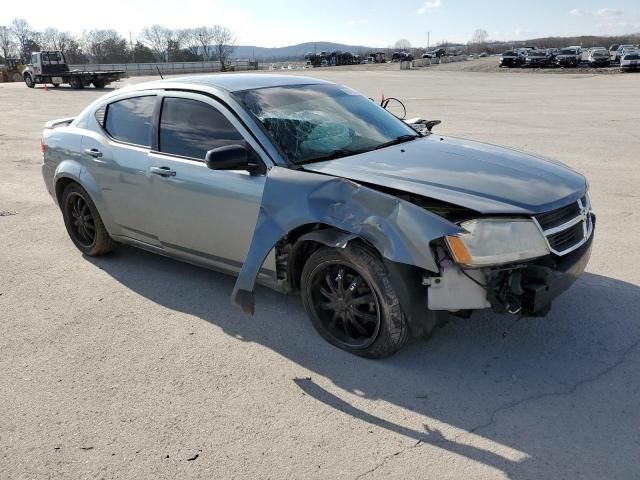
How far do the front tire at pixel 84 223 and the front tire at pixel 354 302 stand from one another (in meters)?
A: 2.54

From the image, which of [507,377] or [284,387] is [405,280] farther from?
[284,387]

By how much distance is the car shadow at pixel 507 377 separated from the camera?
8.93ft

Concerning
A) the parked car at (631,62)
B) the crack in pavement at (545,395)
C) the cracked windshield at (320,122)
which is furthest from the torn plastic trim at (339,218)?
the parked car at (631,62)

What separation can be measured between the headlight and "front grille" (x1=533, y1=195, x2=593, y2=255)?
0.42 feet

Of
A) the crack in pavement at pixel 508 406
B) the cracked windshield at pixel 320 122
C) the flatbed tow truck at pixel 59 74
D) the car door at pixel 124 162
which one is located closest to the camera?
the crack in pavement at pixel 508 406

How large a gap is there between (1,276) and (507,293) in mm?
4502

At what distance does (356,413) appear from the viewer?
3.05m

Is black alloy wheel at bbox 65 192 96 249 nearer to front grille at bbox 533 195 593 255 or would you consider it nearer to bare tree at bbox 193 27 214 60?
front grille at bbox 533 195 593 255

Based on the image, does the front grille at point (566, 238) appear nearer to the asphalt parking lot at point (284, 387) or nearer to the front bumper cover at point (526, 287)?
the front bumper cover at point (526, 287)

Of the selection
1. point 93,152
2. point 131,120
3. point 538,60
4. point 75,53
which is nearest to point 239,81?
point 131,120

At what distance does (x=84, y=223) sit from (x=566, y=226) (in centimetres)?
433

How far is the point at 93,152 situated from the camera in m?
5.07

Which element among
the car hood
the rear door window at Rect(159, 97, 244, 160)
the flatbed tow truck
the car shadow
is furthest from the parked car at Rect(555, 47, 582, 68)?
the rear door window at Rect(159, 97, 244, 160)

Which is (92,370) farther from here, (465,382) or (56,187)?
(56,187)
